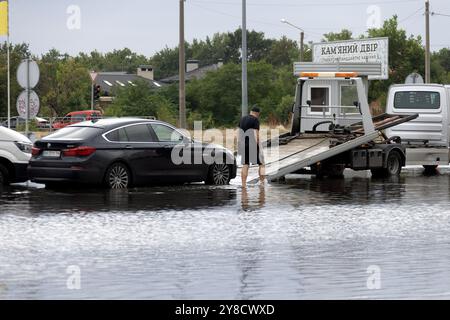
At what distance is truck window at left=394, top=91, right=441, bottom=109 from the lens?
26.2 metres

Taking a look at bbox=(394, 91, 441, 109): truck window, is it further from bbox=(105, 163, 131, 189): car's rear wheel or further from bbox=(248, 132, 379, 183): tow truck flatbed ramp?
bbox=(105, 163, 131, 189): car's rear wheel

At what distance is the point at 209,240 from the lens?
488 inches

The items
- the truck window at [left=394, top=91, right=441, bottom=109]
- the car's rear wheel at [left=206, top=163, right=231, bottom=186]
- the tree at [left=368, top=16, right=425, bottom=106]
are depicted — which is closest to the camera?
the car's rear wheel at [left=206, top=163, right=231, bottom=186]

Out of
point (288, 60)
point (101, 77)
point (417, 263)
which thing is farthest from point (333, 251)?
point (288, 60)

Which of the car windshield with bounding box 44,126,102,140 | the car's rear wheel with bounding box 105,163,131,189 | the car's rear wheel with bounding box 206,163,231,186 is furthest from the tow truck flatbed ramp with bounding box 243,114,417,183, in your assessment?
the car windshield with bounding box 44,126,102,140

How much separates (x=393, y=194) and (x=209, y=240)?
790 cm

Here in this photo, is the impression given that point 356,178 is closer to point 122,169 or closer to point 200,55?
point 122,169

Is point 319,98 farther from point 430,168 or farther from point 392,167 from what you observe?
point 430,168

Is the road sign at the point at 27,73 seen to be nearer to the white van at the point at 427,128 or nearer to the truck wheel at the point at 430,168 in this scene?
the white van at the point at 427,128

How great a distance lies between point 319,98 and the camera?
25.6 meters

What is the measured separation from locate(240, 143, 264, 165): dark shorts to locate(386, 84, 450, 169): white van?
20.3 ft

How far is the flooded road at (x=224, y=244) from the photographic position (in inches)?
357

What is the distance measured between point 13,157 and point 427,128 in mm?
11109

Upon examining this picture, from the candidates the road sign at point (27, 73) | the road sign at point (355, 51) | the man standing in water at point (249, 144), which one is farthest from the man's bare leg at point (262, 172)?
the road sign at point (355, 51)
